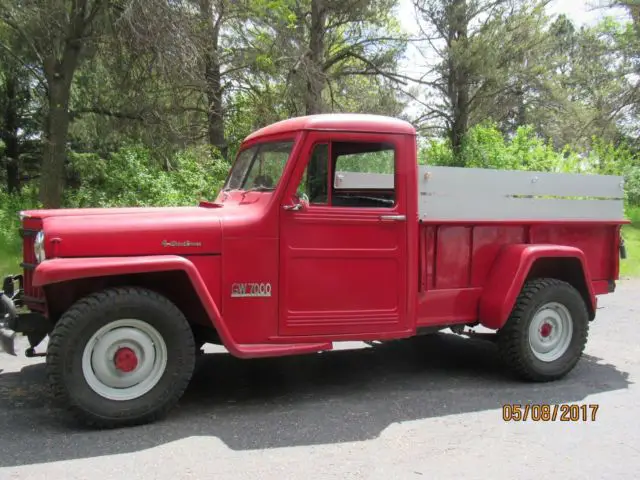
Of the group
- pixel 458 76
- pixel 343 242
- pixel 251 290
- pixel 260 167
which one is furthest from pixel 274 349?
pixel 458 76

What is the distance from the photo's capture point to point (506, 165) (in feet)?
51.7

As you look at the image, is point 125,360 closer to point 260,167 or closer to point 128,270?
point 128,270

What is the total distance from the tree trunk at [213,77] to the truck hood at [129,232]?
8.03m

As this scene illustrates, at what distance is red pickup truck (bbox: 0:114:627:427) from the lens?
394cm

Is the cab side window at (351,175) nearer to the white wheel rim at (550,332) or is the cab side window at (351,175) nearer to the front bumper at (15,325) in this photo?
the white wheel rim at (550,332)

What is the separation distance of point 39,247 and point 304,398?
7.11 feet

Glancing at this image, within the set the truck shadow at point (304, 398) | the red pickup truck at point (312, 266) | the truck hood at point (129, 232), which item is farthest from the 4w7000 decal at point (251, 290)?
the truck shadow at point (304, 398)

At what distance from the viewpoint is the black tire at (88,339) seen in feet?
12.5

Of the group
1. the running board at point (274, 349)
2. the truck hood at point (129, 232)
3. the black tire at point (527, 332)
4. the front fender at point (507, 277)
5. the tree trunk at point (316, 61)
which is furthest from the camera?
the tree trunk at point (316, 61)

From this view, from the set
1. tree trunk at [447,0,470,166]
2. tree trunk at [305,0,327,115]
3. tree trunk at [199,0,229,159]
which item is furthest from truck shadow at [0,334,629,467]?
tree trunk at [447,0,470,166]

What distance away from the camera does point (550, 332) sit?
210 inches

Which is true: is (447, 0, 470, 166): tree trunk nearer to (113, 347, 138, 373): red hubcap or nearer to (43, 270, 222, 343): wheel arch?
(43, 270, 222, 343): wheel arch

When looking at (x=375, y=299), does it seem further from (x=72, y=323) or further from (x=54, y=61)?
(x=54, y=61)
